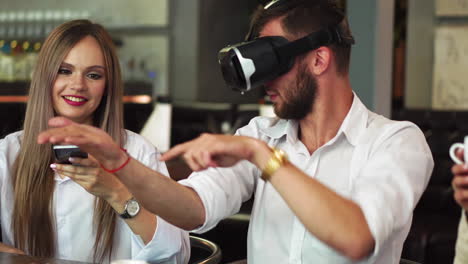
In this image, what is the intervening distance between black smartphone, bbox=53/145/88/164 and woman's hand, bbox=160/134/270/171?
270 mm

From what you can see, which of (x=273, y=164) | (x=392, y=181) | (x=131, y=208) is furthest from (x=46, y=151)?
(x=392, y=181)

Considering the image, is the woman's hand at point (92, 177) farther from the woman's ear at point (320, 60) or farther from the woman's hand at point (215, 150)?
the woman's ear at point (320, 60)

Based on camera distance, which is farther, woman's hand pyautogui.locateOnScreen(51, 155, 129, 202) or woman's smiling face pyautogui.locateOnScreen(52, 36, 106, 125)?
woman's smiling face pyautogui.locateOnScreen(52, 36, 106, 125)

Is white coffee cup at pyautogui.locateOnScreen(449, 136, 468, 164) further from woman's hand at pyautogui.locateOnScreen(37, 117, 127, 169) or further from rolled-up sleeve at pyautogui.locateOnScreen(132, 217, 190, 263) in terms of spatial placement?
rolled-up sleeve at pyautogui.locateOnScreen(132, 217, 190, 263)

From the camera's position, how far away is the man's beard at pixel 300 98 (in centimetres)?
162

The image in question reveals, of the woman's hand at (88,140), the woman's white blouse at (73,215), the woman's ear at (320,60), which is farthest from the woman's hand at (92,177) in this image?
the woman's ear at (320,60)

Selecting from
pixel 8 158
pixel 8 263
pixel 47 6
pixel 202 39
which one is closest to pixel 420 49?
pixel 202 39

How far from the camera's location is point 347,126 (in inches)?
64.4

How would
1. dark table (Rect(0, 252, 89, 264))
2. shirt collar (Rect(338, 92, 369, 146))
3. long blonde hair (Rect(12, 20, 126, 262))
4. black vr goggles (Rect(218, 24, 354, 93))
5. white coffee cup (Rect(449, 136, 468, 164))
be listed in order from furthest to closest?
long blonde hair (Rect(12, 20, 126, 262)), shirt collar (Rect(338, 92, 369, 146)), black vr goggles (Rect(218, 24, 354, 93)), dark table (Rect(0, 252, 89, 264)), white coffee cup (Rect(449, 136, 468, 164))

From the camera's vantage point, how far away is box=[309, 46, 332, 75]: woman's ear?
1.61 meters

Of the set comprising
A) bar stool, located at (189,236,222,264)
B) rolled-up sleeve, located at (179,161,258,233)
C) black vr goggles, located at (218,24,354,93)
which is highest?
black vr goggles, located at (218,24,354,93)

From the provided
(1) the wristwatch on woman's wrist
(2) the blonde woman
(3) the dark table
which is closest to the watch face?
(1) the wristwatch on woman's wrist

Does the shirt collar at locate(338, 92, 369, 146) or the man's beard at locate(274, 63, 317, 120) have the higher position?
the man's beard at locate(274, 63, 317, 120)

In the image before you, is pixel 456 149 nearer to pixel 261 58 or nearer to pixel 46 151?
pixel 261 58
